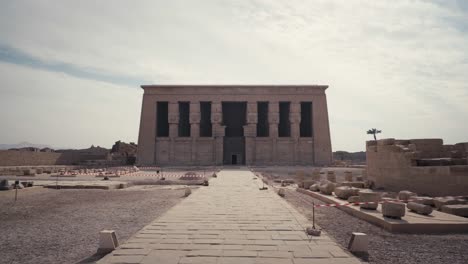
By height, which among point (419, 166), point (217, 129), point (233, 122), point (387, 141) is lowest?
point (419, 166)

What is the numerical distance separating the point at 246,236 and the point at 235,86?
39.0 meters

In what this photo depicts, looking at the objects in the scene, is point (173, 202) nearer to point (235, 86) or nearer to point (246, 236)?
point (246, 236)

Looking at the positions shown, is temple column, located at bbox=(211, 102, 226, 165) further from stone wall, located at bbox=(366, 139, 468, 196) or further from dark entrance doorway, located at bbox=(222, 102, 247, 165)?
stone wall, located at bbox=(366, 139, 468, 196)

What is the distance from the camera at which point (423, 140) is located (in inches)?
561

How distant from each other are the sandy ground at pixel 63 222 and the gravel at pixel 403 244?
4.38 metres

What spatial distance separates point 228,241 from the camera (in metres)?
5.62

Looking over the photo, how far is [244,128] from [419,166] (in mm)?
31699

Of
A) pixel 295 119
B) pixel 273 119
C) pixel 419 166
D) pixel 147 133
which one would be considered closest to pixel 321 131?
pixel 295 119

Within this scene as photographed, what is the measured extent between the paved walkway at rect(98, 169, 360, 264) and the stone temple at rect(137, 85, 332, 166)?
35.1 metres

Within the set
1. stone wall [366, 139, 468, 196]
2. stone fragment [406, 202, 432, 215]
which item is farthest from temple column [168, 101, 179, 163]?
stone fragment [406, 202, 432, 215]

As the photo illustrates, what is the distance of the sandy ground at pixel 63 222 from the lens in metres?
5.49

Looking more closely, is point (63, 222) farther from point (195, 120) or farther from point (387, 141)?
point (195, 120)

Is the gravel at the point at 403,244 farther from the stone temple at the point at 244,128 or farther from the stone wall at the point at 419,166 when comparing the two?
the stone temple at the point at 244,128

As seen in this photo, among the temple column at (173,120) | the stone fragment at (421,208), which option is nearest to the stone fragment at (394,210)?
the stone fragment at (421,208)
